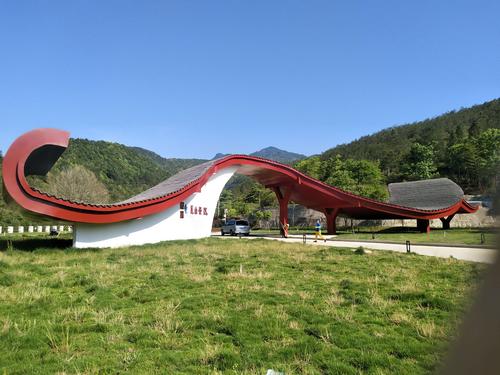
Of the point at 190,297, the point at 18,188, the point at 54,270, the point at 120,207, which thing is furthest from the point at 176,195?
the point at 190,297

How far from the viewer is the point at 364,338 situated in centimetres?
561

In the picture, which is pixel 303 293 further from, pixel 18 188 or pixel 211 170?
pixel 211 170

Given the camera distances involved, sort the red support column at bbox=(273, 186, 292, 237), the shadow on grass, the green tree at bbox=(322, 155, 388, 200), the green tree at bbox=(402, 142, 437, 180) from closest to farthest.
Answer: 1. the shadow on grass
2. the red support column at bbox=(273, 186, 292, 237)
3. the green tree at bbox=(322, 155, 388, 200)
4. the green tree at bbox=(402, 142, 437, 180)

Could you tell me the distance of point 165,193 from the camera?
81.9 ft

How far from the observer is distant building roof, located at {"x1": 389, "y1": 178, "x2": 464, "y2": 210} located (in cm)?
3856

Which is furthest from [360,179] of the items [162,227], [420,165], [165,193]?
[162,227]

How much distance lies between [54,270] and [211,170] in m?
16.7

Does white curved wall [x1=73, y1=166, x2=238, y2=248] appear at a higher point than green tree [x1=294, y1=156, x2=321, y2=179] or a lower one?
lower

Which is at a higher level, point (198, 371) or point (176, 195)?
point (176, 195)

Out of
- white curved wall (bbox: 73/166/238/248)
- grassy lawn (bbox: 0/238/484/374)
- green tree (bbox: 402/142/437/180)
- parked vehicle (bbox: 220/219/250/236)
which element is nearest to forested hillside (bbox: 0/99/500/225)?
green tree (bbox: 402/142/437/180)

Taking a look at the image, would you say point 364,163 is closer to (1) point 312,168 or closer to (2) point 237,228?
(1) point 312,168

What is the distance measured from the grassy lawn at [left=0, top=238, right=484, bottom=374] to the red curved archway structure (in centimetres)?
635

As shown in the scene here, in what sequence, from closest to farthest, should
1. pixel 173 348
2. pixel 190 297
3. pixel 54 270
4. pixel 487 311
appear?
pixel 487 311
pixel 173 348
pixel 190 297
pixel 54 270

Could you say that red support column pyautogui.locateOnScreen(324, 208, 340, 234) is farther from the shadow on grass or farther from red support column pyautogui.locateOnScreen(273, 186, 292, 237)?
the shadow on grass
